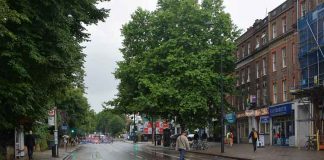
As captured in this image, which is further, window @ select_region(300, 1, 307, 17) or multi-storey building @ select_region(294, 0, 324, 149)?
window @ select_region(300, 1, 307, 17)

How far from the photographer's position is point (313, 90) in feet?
133

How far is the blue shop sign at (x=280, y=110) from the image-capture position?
49612 mm

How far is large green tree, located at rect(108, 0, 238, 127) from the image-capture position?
5084 centimetres

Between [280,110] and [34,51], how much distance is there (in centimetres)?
3573

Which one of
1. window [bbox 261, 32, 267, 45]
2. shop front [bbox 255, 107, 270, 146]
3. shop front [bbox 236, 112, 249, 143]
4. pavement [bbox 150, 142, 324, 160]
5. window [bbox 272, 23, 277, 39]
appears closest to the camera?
pavement [bbox 150, 142, 324, 160]

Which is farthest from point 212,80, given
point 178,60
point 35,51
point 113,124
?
point 113,124

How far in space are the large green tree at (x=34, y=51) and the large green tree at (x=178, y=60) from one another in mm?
27475

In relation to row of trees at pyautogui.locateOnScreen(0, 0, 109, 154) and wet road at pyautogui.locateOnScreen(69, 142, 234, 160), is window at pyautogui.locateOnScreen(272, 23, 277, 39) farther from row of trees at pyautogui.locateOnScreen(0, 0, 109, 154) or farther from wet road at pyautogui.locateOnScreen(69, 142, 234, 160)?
row of trees at pyautogui.locateOnScreen(0, 0, 109, 154)

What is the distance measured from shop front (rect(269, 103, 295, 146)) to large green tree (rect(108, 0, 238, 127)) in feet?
18.1

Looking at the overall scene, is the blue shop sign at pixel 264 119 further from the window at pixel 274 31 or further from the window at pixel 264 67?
the window at pixel 274 31

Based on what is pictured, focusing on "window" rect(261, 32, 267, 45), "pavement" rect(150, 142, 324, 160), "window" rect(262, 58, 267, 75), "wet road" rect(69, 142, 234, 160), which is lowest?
"wet road" rect(69, 142, 234, 160)

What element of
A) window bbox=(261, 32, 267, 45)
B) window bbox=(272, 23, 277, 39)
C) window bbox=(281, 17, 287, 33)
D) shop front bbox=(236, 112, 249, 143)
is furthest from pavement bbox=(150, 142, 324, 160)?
shop front bbox=(236, 112, 249, 143)

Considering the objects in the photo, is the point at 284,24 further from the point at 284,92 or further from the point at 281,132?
the point at 281,132

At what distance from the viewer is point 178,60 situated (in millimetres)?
50688
